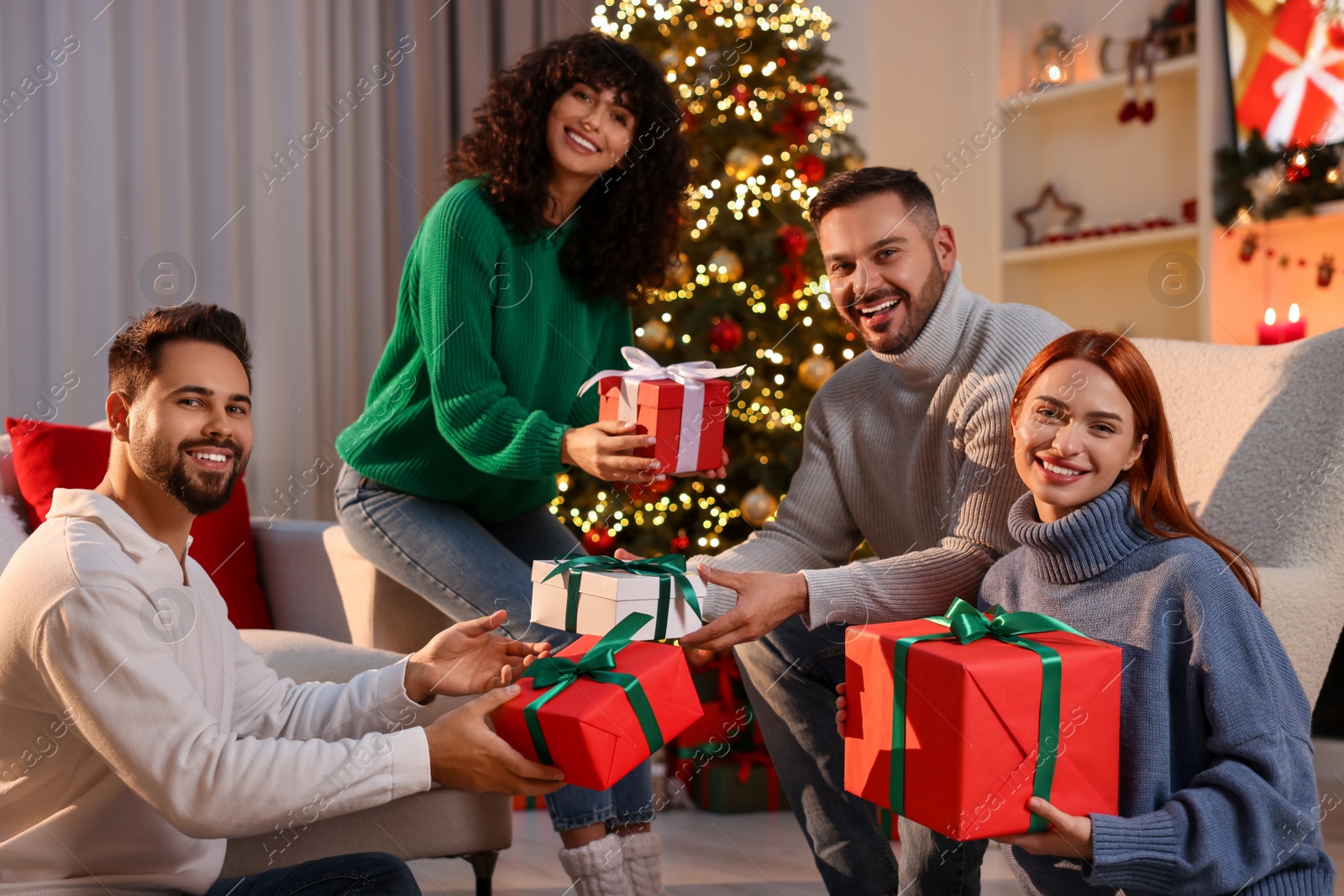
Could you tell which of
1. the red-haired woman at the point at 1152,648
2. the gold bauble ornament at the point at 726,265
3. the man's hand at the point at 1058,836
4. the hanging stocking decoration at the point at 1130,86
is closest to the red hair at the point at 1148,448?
the red-haired woman at the point at 1152,648

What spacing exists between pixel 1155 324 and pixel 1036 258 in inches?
19.2

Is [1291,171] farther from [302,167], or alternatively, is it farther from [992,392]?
[302,167]

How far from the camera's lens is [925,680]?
1.30 m

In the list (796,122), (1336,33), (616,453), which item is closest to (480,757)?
(616,453)

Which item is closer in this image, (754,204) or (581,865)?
(581,865)

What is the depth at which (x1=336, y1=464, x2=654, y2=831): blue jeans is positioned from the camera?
1963 mm

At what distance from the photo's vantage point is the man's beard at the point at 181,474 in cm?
135

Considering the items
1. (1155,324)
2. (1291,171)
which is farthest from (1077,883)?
(1155,324)

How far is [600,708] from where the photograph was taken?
1.36 metres

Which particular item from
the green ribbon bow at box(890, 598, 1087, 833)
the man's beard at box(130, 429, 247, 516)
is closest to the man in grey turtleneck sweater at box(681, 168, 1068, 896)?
the green ribbon bow at box(890, 598, 1087, 833)

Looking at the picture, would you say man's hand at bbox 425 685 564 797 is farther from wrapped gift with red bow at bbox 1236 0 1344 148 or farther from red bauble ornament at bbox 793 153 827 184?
wrapped gift with red bow at bbox 1236 0 1344 148

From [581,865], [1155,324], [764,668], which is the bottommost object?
[581,865]

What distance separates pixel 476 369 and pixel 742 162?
1.62m

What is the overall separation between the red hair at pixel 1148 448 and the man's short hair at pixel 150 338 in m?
1.03
